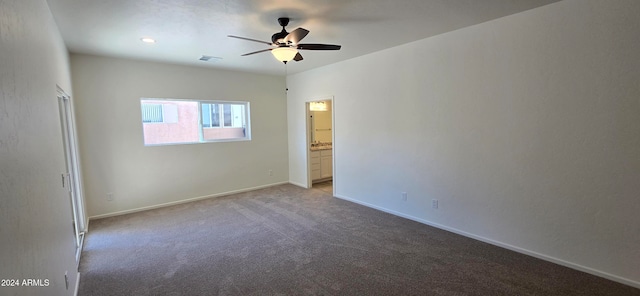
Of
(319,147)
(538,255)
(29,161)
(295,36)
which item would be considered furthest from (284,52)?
(319,147)

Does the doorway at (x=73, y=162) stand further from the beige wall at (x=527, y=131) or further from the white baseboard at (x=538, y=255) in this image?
the white baseboard at (x=538, y=255)

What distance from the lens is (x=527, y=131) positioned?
2.96m

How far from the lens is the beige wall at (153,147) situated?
4355 millimetres

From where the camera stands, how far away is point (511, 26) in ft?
9.85

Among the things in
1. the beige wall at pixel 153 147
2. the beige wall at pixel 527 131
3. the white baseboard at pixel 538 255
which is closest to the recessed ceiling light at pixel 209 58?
the beige wall at pixel 153 147

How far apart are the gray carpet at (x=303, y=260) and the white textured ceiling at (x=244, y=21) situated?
2.57 m

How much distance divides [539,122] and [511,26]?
3.51 feet

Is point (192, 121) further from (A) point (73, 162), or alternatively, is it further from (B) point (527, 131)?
(B) point (527, 131)

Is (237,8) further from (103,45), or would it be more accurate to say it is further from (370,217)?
(370,217)

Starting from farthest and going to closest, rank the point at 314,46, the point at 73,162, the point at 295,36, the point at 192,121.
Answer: the point at 192,121 → the point at 73,162 → the point at 314,46 → the point at 295,36

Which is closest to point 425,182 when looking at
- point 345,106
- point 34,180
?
point 345,106

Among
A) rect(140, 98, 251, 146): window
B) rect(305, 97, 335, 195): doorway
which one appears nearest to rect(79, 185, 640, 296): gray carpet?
rect(140, 98, 251, 146): window

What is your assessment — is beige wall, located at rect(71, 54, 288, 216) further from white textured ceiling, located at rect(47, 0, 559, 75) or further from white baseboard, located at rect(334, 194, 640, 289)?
white baseboard, located at rect(334, 194, 640, 289)

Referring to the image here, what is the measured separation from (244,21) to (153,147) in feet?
10.4
